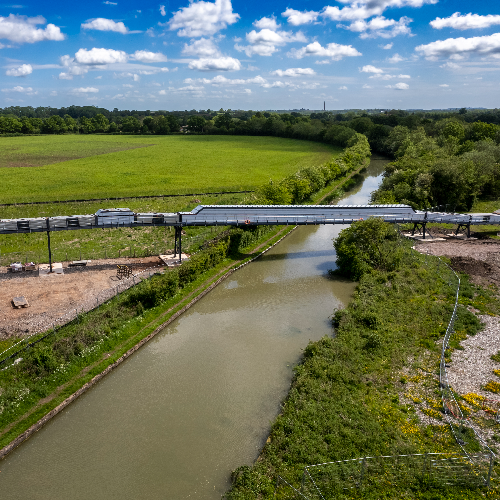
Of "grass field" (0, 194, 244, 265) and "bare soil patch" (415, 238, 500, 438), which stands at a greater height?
"grass field" (0, 194, 244, 265)

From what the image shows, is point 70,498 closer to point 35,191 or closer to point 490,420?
point 490,420

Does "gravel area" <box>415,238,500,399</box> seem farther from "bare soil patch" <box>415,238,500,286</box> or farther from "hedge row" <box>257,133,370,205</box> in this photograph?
"hedge row" <box>257,133,370,205</box>

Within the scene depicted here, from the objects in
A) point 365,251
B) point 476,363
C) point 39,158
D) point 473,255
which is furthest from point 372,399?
point 39,158

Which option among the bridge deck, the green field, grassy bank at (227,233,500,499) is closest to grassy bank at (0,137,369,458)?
the bridge deck

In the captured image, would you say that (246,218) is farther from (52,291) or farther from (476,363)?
(476,363)

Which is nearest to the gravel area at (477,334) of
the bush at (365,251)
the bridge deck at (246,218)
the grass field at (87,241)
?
the bridge deck at (246,218)

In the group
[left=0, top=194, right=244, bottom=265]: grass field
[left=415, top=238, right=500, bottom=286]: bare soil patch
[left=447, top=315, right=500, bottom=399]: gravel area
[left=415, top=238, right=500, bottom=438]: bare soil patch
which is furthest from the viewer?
[left=0, top=194, right=244, bottom=265]: grass field
